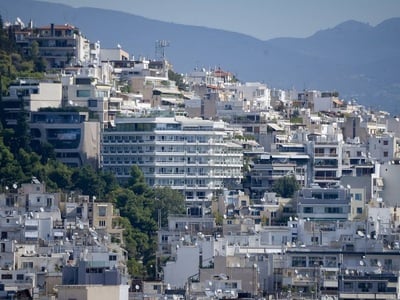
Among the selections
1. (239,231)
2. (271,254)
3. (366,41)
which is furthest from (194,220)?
(366,41)

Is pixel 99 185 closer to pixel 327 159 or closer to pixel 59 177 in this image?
pixel 59 177

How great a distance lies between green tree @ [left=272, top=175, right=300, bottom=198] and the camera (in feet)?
261

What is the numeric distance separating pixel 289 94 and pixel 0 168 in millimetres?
39656

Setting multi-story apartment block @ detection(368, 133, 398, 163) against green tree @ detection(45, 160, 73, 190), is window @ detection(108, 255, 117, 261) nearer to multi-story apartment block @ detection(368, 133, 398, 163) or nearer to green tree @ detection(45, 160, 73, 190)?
green tree @ detection(45, 160, 73, 190)

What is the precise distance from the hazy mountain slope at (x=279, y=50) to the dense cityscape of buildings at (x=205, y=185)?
99.5ft

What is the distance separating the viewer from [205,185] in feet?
265

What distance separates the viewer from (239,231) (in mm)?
69188

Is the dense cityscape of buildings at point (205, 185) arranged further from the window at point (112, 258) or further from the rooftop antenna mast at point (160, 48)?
the rooftop antenna mast at point (160, 48)

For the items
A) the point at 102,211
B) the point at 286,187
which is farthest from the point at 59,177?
the point at 286,187

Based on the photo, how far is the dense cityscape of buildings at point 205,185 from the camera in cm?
5756

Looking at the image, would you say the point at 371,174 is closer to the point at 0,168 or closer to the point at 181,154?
the point at 181,154

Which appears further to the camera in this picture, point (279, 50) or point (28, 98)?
point (279, 50)

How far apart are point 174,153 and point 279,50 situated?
90.2m

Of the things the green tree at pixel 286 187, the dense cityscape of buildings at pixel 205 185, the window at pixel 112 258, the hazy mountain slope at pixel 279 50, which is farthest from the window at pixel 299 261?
the hazy mountain slope at pixel 279 50
